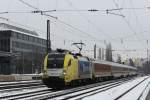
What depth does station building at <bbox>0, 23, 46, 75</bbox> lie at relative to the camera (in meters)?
102

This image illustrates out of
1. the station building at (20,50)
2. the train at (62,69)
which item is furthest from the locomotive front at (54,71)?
the station building at (20,50)

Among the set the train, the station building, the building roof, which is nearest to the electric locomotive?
the train

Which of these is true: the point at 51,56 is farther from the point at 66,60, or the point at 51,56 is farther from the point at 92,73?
the point at 92,73

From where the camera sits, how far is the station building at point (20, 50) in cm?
10156

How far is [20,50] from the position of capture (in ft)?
458

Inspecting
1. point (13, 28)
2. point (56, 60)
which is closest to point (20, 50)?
point (13, 28)

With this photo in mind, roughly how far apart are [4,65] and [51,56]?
65346 millimetres

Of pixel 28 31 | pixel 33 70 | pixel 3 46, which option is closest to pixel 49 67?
pixel 33 70

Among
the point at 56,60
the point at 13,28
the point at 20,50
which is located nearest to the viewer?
the point at 56,60

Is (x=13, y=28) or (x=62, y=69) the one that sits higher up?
(x=13, y=28)

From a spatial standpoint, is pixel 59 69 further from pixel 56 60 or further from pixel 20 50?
pixel 20 50

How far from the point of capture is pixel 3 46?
135375 millimetres

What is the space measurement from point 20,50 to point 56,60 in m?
106

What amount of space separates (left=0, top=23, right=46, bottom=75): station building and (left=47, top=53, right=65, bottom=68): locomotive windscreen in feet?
189
